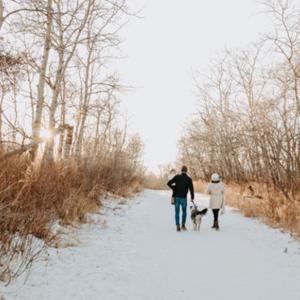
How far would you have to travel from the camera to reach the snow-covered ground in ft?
13.3

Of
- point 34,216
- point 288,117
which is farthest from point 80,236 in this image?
point 288,117

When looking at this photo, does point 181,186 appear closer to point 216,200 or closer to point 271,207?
point 216,200

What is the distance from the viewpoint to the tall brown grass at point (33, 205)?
4.07 meters

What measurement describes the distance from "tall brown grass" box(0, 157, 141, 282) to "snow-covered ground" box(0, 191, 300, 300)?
29 cm

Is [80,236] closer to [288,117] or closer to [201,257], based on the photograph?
[201,257]

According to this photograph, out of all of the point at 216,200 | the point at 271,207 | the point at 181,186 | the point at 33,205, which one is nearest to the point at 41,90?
the point at 181,186

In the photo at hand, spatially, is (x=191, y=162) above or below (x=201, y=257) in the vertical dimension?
above

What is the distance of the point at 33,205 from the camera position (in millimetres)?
5156

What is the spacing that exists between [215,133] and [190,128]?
9.87 m

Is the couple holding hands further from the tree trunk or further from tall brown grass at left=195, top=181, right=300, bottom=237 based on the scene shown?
the tree trunk

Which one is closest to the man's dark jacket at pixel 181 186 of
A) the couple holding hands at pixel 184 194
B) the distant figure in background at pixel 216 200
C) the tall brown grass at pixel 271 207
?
the couple holding hands at pixel 184 194

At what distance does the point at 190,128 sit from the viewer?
36875 mm

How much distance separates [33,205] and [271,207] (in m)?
8.59

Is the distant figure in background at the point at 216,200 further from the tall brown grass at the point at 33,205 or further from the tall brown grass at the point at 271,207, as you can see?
the tall brown grass at the point at 33,205
